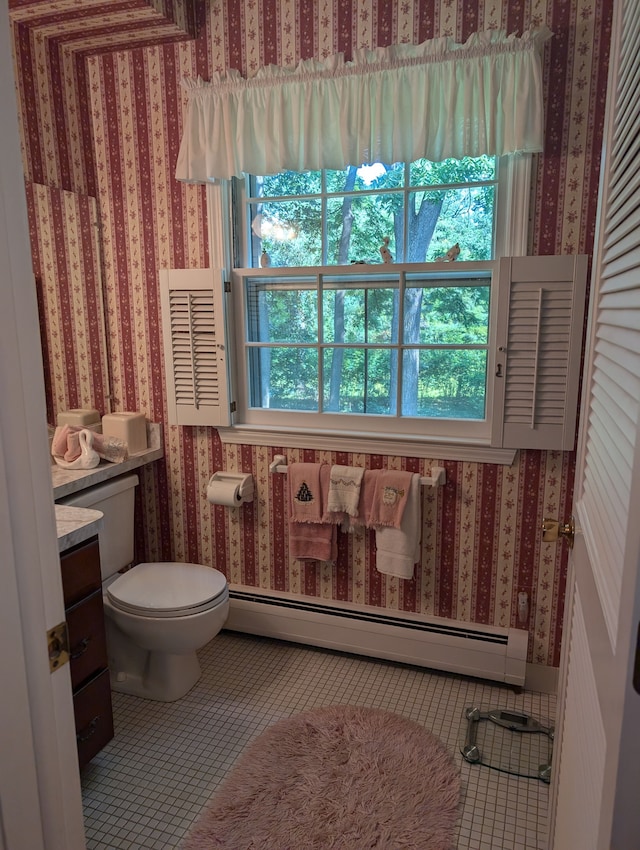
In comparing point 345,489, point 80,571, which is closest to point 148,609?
point 80,571

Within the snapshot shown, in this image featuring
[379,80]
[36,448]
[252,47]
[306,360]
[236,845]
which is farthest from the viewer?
[306,360]

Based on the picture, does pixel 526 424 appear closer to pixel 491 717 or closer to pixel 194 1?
pixel 491 717

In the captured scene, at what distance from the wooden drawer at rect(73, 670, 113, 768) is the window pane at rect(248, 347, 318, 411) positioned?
1.24 metres

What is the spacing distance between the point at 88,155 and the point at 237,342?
3.43 feet

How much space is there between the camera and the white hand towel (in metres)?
2.26

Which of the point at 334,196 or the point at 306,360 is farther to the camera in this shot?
the point at 306,360

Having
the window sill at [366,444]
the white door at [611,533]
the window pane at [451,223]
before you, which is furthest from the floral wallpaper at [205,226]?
the white door at [611,533]

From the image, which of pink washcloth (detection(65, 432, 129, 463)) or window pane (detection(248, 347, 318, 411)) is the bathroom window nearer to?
window pane (detection(248, 347, 318, 411))

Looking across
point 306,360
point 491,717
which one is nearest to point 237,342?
point 306,360

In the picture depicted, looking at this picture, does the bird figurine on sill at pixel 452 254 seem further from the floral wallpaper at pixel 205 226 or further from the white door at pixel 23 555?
the white door at pixel 23 555

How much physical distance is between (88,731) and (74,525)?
0.66 metres

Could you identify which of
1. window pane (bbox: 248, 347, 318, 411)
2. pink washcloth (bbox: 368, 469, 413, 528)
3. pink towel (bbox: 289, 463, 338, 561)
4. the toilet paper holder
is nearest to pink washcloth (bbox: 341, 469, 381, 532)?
pink washcloth (bbox: 368, 469, 413, 528)

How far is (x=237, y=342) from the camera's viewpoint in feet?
8.35

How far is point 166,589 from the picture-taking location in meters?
2.23
